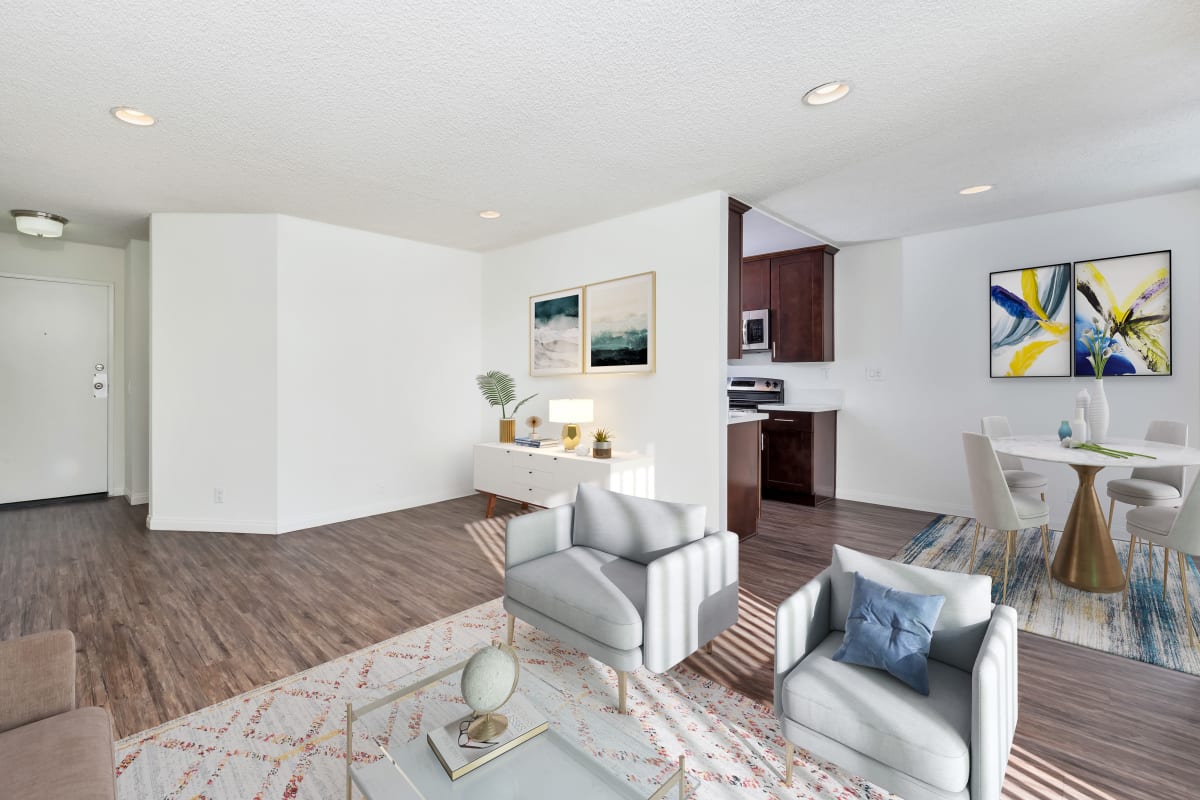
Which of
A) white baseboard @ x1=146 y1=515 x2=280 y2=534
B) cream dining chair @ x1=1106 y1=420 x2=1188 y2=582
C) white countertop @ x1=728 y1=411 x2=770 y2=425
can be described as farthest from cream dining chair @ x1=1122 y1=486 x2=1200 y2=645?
white baseboard @ x1=146 y1=515 x2=280 y2=534

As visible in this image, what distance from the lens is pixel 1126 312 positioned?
4125 millimetres

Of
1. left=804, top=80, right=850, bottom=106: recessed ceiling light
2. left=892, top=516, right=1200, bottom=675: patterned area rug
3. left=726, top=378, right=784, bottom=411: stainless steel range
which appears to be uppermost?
left=804, top=80, right=850, bottom=106: recessed ceiling light

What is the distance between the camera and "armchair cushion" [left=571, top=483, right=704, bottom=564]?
2438 mm

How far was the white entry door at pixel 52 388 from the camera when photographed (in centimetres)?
514

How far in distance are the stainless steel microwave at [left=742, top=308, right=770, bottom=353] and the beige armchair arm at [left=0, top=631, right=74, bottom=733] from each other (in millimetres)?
5498

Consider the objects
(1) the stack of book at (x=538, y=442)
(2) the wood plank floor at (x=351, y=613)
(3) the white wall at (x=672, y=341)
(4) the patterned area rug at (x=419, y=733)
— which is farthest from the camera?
(1) the stack of book at (x=538, y=442)

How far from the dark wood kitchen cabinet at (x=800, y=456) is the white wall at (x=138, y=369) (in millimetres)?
6017

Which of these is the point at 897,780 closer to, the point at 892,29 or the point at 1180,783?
the point at 1180,783

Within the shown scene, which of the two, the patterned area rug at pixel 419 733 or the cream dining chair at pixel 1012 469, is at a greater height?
the cream dining chair at pixel 1012 469

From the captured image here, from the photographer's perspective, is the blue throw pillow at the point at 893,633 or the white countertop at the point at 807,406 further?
the white countertop at the point at 807,406

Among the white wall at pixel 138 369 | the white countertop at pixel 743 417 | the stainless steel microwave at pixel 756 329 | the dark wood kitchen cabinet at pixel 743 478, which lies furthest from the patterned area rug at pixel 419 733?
the white wall at pixel 138 369

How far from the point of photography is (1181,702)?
2115 mm

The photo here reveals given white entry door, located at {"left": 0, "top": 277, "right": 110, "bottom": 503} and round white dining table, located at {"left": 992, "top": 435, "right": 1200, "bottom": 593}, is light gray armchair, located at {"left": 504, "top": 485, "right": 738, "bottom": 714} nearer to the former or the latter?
round white dining table, located at {"left": 992, "top": 435, "right": 1200, "bottom": 593}

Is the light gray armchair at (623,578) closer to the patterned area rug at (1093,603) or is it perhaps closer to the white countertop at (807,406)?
the patterned area rug at (1093,603)
